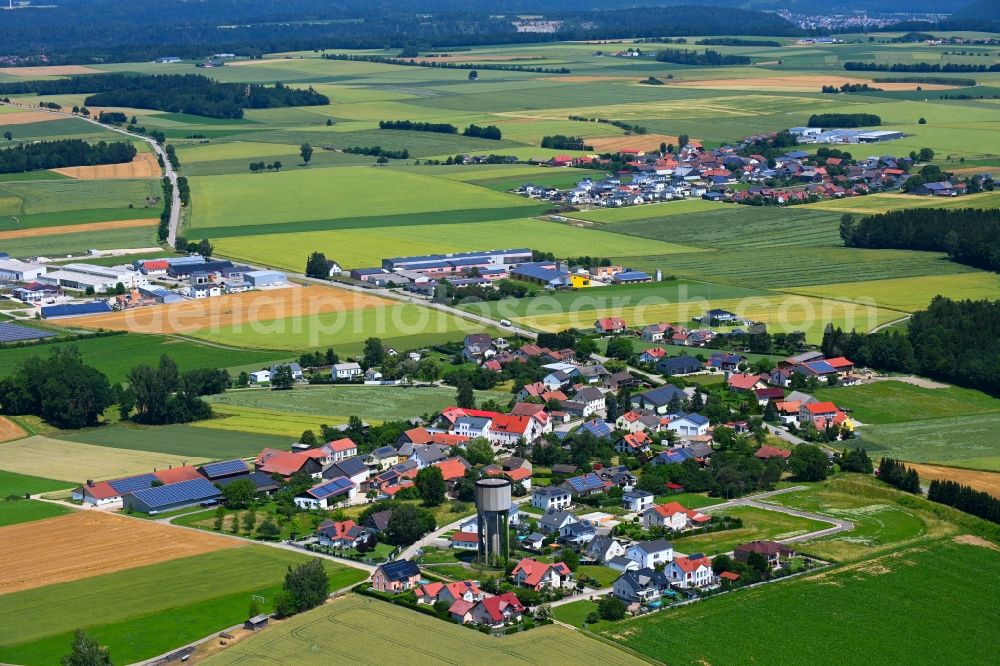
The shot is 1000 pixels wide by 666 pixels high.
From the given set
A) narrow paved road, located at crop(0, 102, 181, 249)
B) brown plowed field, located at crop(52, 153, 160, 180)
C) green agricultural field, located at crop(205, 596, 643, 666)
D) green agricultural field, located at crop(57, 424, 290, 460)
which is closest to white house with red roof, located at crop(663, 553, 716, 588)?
green agricultural field, located at crop(205, 596, 643, 666)

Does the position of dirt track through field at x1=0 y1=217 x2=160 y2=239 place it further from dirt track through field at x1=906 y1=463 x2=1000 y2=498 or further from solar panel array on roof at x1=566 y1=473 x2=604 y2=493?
dirt track through field at x1=906 y1=463 x2=1000 y2=498

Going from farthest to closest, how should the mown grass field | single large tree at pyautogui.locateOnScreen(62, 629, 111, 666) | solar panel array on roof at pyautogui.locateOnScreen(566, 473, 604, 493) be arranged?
1. the mown grass field
2. solar panel array on roof at pyautogui.locateOnScreen(566, 473, 604, 493)
3. single large tree at pyautogui.locateOnScreen(62, 629, 111, 666)

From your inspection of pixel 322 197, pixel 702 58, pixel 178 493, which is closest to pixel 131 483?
pixel 178 493

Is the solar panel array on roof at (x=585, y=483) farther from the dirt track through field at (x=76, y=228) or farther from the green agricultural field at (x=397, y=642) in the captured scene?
the dirt track through field at (x=76, y=228)

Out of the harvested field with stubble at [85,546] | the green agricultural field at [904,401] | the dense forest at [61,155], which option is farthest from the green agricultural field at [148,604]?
the dense forest at [61,155]

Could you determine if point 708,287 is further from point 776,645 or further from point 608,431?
point 776,645

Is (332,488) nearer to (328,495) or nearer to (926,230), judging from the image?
(328,495)
